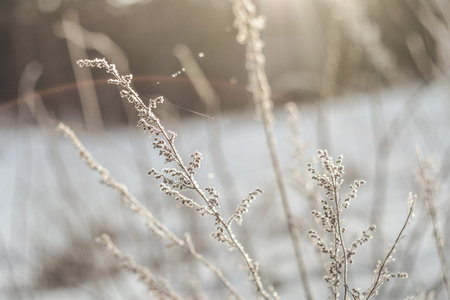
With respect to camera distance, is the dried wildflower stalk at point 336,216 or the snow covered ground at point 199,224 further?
the snow covered ground at point 199,224

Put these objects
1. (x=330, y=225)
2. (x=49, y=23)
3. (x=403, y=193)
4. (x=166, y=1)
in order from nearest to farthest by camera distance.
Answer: (x=330, y=225) → (x=403, y=193) → (x=49, y=23) → (x=166, y=1)

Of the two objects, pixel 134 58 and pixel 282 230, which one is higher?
pixel 134 58

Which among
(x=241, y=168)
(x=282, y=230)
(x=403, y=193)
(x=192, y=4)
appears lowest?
(x=282, y=230)

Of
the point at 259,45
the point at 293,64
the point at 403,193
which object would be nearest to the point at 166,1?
the point at 293,64

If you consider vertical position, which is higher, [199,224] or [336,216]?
[199,224]

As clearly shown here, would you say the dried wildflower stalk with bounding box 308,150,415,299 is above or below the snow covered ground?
below

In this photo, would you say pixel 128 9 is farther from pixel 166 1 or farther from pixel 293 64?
pixel 293 64

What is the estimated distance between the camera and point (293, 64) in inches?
463

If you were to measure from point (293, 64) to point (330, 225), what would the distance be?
37.6 feet

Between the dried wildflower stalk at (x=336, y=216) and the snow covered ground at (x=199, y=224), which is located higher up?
the snow covered ground at (x=199, y=224)

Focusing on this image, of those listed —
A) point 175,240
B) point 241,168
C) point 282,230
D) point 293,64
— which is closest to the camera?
point 175,240

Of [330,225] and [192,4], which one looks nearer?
[330,225]

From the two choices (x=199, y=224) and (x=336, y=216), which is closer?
(x=336, y=216)

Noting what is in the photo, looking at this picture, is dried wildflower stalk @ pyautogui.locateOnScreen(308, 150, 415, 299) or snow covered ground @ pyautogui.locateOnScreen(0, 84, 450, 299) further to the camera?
snow covered ground @ pyautogui.locateOnScreen(0, 84, 450, 299)
